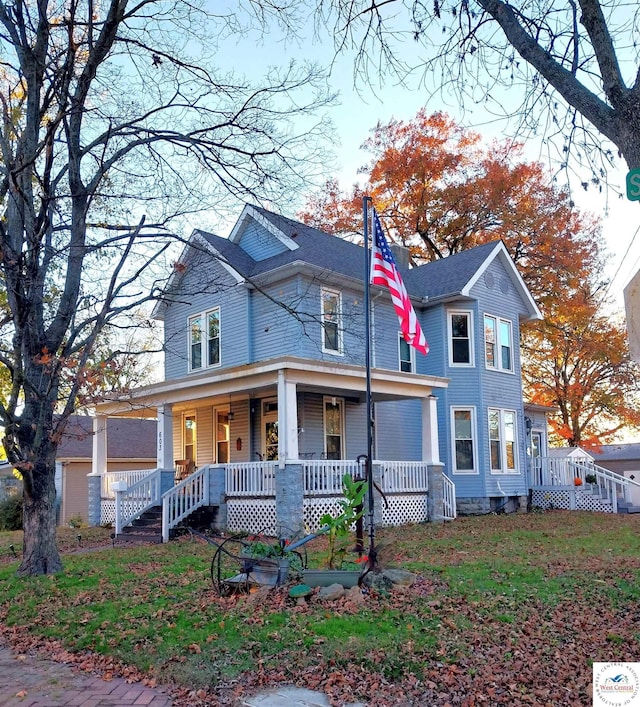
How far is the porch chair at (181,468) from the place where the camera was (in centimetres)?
1938

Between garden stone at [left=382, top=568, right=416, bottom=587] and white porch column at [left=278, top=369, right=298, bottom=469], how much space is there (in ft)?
20.6

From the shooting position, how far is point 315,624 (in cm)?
664

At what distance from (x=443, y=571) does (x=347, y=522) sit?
1.87m

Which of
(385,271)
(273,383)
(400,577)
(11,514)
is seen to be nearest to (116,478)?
(273,383)

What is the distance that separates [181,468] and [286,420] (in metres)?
7.10

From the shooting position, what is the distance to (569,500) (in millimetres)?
22250

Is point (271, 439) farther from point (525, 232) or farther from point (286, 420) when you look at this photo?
point (525, 232)

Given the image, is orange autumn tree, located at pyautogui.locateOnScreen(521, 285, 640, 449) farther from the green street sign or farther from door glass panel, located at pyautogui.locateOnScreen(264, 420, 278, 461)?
the green street sign

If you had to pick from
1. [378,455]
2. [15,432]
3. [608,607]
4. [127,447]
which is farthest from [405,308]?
[127,447]

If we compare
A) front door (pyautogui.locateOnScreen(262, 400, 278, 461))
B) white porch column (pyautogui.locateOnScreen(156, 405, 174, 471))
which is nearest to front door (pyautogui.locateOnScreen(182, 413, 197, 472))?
front door (pyautogui.locateOnScreen(262, 400, 278, 461))

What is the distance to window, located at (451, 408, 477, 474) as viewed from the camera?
2052 centimetres

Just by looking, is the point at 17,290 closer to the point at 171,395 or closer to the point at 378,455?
the point at 171,395

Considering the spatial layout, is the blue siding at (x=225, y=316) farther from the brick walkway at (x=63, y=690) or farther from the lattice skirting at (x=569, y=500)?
the brick walkway at (x=63, y=690)

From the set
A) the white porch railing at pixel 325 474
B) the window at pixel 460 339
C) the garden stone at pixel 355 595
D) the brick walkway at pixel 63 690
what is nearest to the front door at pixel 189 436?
the white porch railing at pixel 325 474
